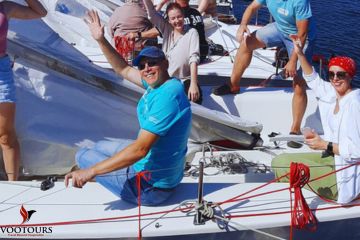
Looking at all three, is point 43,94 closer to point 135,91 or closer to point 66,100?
point 66,100

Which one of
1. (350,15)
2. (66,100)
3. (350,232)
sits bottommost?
(350,232)

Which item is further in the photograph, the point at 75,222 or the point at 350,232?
the point at 350,232

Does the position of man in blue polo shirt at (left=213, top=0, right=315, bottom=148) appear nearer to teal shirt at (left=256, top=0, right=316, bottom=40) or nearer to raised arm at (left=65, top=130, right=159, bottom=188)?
teal shirt at (left=256, top=0, right=316, bottom=40)

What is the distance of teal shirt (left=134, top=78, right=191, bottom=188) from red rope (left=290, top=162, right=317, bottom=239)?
711mm

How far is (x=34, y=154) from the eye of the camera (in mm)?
4516

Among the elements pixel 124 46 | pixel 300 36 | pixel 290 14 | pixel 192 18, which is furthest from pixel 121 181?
pixel 192 18

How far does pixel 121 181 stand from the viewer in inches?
150

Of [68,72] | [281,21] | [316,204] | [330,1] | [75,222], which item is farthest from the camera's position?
[330,1]

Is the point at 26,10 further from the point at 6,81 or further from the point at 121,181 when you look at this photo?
the point at 121,181

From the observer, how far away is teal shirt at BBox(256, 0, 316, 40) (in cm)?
515

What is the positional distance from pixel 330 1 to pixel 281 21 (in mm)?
12107

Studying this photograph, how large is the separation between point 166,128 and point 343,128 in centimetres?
116

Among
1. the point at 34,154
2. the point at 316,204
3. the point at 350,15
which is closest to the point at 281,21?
the point at 316,204

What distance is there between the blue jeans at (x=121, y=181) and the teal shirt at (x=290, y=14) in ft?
6.88
